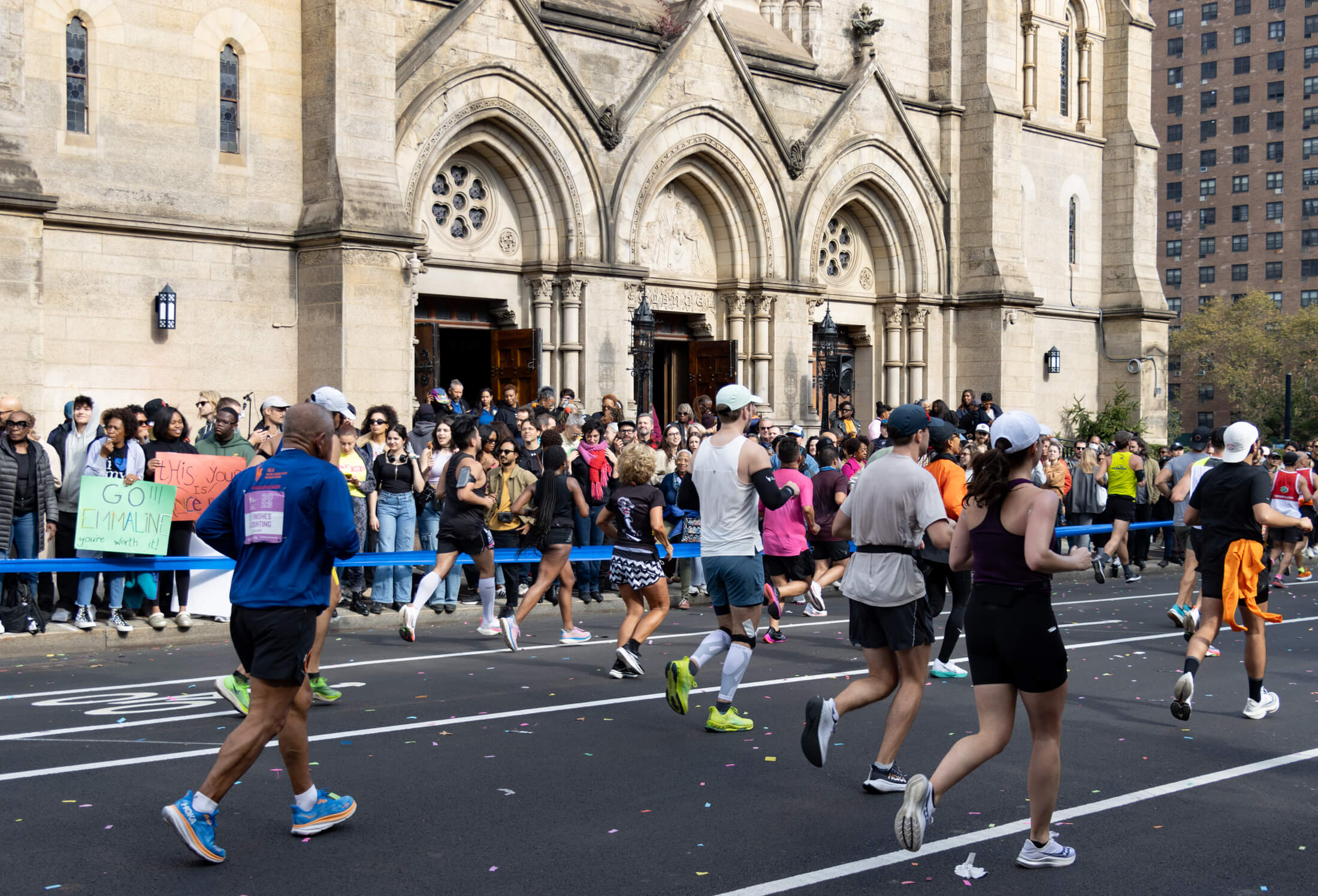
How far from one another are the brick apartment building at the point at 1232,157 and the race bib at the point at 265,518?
10140 centimetres

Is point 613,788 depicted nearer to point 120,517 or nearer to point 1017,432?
point 1017,432

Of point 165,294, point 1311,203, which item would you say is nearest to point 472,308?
point 165,294

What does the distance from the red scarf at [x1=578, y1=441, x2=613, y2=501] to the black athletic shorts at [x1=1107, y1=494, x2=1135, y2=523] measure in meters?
8.32

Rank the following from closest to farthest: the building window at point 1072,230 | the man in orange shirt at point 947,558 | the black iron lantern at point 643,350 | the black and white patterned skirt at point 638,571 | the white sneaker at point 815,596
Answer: the man in orange shirt at point 947,558 < the black and white patterned skirt at point 638,571 < the white sneaker at point 815,596 < the black iron lantern at point 643,350 < the building window at point 1072,230

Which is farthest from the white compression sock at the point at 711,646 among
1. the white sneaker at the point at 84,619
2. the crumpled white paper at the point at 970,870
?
the white sneaker at the point at 84,619

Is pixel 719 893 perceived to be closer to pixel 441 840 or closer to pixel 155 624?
pixel 441 840

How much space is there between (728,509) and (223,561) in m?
6.10

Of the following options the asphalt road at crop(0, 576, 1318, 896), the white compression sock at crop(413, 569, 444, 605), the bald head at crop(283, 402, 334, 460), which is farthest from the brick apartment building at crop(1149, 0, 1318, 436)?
the bald head at crop(283, 402, 334, 460)

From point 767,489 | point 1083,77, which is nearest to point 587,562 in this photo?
point 767,489

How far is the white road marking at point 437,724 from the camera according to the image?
24.0 ft

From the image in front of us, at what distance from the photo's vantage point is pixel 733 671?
8.51 m

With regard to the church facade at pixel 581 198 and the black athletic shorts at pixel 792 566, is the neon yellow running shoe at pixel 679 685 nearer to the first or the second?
the black athletic shorts at pixel 792 566

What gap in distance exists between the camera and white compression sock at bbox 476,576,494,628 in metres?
12.5

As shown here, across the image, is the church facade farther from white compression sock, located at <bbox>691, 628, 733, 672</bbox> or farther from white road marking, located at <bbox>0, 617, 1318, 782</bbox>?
white compression sock, located at <bbox>691, 628, 733, 672</bbox>
